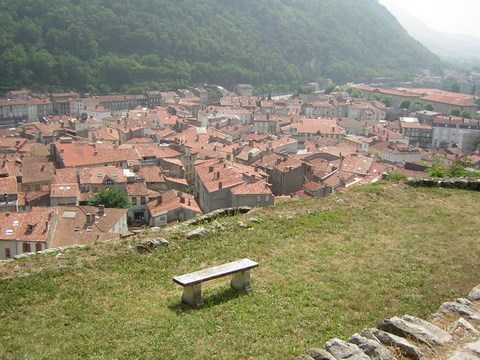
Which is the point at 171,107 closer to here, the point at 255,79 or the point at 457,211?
the point at 255,79

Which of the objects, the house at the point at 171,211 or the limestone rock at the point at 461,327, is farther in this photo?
the house at the point at 171,211

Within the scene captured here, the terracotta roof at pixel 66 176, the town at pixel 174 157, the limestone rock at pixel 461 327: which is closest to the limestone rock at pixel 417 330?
the limestone rock at pixel 461 327

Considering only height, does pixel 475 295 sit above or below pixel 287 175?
above

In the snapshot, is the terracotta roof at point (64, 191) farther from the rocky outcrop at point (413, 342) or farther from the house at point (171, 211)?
the rocky outcrop at point (413, 342)

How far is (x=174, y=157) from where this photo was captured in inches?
1987

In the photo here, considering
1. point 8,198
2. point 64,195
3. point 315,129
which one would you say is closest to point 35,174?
point 64,195

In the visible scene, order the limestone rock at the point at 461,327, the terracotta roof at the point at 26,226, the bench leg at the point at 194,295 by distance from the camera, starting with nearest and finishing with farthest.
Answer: the limestone rock at the point at 461,327 < the bench leg at the point at 194,295 < the terracotta roof at the point at 26,226

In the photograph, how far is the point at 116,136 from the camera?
203 ft

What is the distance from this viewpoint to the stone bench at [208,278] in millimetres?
8591

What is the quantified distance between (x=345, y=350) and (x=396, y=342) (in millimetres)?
719

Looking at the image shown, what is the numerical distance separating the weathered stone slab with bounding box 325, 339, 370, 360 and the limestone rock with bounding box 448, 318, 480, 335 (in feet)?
4.91

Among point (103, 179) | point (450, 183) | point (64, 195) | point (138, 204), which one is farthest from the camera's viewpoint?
point (103, 179)

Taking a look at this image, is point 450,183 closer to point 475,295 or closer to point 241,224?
point 241,224

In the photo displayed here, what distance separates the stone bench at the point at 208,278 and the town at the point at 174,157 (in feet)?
57.7
